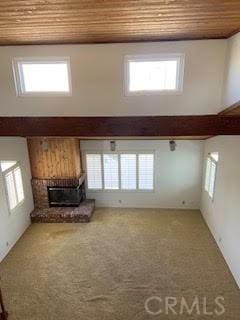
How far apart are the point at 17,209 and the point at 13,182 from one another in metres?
0.76

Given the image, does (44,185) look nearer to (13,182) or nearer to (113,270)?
(13,182)

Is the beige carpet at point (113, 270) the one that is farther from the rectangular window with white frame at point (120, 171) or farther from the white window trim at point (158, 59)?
the white window trim at point (158, 59)

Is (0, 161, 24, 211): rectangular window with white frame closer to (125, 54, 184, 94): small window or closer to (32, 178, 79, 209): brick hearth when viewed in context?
(32, 178, 79, 209): brick hearth

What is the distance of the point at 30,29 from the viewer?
3605 millimetres

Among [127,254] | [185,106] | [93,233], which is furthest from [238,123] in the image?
[93,233]

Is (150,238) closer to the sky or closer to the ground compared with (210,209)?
closer to the ground

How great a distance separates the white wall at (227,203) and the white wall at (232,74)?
0.89 meters

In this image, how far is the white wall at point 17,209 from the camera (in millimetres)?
5883

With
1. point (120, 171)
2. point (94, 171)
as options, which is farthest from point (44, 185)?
point (120, 171)

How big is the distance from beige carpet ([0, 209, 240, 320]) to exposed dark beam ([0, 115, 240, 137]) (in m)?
3.27

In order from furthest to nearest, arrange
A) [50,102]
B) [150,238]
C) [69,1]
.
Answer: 1. [150,238]
2. [50,102]
3. [69,1]

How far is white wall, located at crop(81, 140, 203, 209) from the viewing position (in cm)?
768

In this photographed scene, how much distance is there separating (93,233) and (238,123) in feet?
16.7

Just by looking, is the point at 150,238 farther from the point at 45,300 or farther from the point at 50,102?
the point at 50,102
